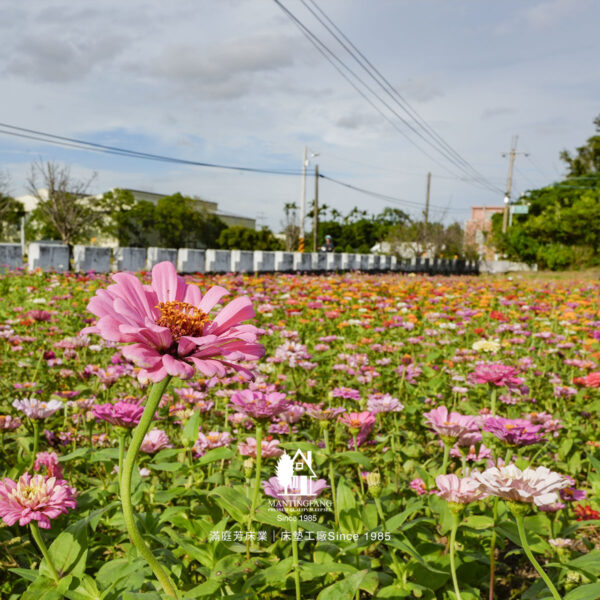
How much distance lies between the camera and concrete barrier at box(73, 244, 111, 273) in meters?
11.1

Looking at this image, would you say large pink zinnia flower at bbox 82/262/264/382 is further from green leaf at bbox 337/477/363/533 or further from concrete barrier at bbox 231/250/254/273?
concrete barrier at bbox 231/250/254/273

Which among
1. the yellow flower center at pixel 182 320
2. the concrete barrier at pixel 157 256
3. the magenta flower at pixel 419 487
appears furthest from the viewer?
the concrete barrier at pixel 157 256

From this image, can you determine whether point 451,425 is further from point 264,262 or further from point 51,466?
point 264,262

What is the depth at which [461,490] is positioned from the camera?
1.10m

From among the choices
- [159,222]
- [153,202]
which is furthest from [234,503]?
[153,202]

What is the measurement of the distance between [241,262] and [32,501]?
13.6 m

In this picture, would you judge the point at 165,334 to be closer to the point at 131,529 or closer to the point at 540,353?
the point at 131,529

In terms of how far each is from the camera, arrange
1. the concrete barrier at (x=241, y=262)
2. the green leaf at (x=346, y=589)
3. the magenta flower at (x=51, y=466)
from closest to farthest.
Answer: the green leaf at (x=346, y=589), the magenta flower at (x=51, y=466), the concrete barrier at (x=241, y=262)

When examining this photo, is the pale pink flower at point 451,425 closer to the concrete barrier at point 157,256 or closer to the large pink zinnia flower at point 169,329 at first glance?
the large pink zinnia flower at point 169,329

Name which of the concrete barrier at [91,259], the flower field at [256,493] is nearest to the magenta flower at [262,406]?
the flower field at [256,493]

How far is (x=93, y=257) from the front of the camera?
1142 cm

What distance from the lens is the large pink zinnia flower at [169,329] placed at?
2.44 ft

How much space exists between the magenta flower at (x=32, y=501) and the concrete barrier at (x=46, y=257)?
10.1m

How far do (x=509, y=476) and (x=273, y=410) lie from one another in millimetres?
584
